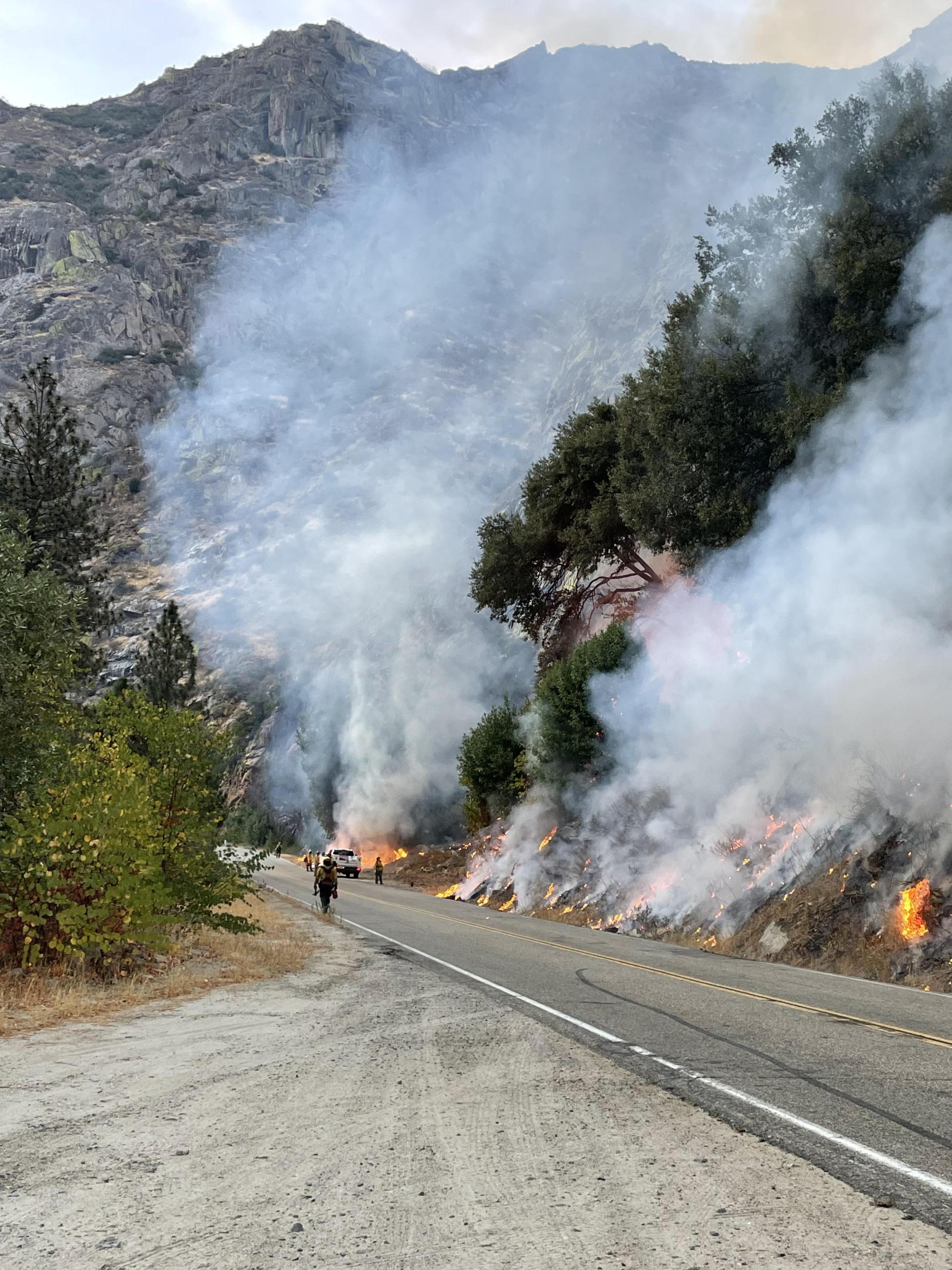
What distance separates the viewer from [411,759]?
6606 centimetres

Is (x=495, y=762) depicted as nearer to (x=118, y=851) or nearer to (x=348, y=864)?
(x=348, y=864)

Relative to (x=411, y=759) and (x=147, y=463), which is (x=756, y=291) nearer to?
(x=411, y=759)

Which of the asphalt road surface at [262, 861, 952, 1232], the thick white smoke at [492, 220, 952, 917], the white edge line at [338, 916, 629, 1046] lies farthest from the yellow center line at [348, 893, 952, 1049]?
the thick white smoke at [492, 220, 952, 917]

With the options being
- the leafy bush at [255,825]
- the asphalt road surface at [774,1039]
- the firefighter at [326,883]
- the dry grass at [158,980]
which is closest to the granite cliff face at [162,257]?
the leafy bush at [255,825]

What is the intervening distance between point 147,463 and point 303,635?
3988 cm

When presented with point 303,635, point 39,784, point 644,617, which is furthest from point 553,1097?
point 303,635

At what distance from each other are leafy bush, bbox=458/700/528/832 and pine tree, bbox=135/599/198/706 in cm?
1254

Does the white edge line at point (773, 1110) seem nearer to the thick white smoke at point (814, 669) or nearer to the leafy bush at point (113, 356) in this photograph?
the thick white smoke at point (814, 669)

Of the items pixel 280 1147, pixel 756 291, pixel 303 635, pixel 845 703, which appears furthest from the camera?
pixel 303 635

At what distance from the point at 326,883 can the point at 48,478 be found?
12.4 metres

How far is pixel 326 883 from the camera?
24156mm

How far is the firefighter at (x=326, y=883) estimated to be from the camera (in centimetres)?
2378

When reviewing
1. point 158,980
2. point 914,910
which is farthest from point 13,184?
point 914,910

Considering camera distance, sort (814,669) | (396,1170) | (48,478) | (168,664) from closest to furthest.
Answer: (396,1170) → (814,669) → (48,478) → (168,664)
